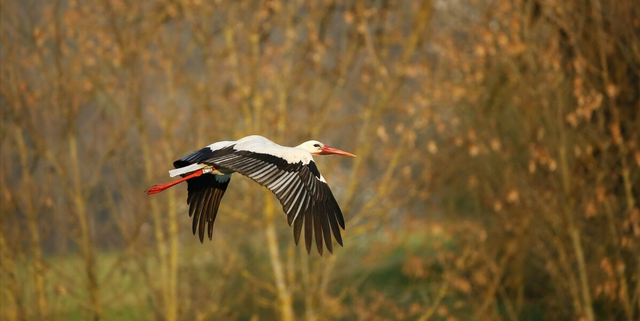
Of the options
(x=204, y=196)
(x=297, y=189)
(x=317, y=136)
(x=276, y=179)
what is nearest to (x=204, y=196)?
(x=204, y=196)

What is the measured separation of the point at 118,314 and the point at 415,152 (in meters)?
4.05

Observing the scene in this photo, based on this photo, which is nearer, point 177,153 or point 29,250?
point 29,250

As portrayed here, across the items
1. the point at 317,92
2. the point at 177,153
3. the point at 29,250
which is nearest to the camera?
the point at 29,250

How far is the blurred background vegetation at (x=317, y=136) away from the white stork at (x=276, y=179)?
13.1 ft

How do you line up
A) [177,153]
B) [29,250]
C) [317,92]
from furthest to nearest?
1. [317,92]
2. [177,153]
3. [29,250]

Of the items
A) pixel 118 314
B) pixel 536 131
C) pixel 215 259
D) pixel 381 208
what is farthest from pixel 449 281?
pixel 118 314

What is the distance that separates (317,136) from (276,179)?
21.4 feet

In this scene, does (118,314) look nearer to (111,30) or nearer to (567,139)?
(111,30)

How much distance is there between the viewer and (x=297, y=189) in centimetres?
684

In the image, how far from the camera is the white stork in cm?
645

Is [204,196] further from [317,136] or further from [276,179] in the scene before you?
[317,136]

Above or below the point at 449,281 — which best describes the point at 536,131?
above

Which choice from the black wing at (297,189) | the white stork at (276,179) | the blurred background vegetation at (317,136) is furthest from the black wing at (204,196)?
the blurred background vegetation at (317,136)

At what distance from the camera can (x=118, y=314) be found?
12297mm
